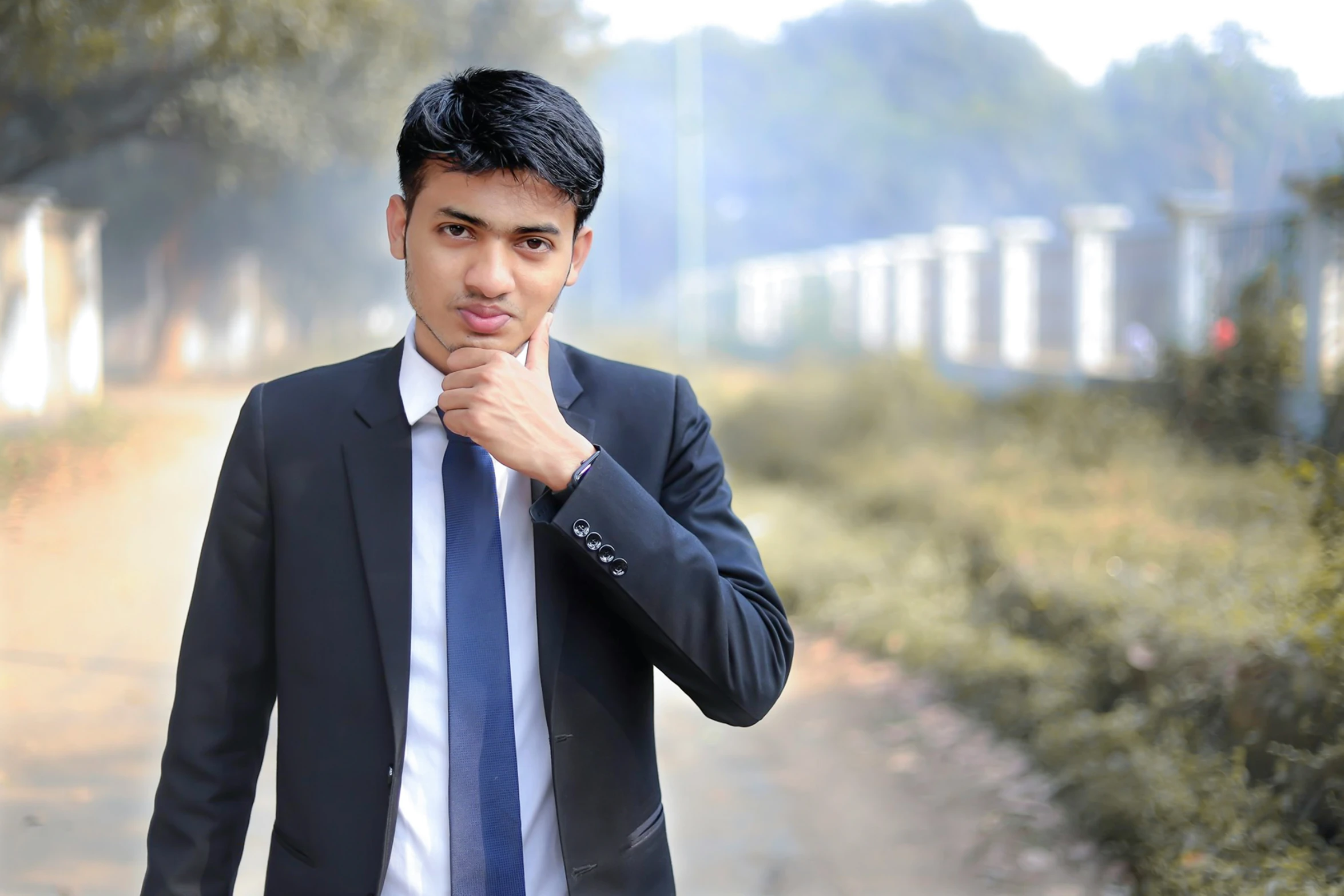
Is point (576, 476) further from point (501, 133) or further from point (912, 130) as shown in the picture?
point (912, 130)

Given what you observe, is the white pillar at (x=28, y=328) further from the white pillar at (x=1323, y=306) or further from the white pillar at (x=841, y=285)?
the white pillar at (x=841, y=285)

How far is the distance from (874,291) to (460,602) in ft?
45.3

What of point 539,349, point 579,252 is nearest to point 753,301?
point 579,252

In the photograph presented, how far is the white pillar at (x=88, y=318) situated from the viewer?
4746mm

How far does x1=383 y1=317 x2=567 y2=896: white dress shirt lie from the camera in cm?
133

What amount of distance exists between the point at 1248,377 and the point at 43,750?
6.12 metres

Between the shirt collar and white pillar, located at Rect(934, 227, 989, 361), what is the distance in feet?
36.8

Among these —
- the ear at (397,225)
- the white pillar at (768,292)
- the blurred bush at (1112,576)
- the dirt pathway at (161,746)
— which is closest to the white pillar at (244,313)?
the dirt pathway at (161,746)

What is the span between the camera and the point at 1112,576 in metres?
5.48

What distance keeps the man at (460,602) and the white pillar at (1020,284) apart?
10424 mm

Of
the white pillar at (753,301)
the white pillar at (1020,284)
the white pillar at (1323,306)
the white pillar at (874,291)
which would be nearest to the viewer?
the white pillar at (1323,306)

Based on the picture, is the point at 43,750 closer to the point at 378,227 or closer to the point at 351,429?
the point at 378,227

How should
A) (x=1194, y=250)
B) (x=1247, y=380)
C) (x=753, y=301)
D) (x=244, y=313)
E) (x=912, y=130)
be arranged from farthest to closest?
1. (x=753, y=301)
2. (x=912, y=130)
3. (x=1194, y=250)
4. (x=1247, y=380)
5. (x=244, y=313)

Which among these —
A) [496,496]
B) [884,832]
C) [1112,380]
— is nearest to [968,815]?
[884,832]
